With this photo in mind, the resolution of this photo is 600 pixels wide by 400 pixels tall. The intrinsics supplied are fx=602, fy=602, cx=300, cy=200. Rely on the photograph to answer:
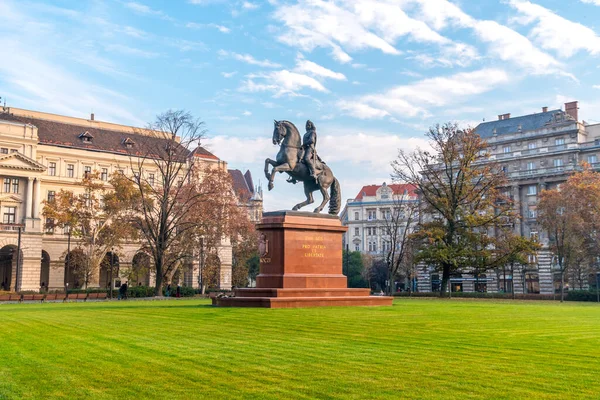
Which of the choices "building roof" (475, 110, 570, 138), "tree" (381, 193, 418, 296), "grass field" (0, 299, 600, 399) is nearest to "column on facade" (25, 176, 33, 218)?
"tree" (381, 193, 418, 296)

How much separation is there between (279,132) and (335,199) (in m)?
4.38

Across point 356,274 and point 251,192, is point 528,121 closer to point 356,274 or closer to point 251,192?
point 356,274

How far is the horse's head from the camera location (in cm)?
2602

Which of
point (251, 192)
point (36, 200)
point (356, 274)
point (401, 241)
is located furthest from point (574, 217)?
point (251, 192)

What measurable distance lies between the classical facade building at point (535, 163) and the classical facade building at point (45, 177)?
37615 millimetres

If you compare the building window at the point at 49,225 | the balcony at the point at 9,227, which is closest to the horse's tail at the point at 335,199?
the building window at the point at 49,225

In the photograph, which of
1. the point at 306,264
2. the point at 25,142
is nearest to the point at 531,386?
the point at 306,264

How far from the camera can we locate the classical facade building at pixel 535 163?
79.3 metres

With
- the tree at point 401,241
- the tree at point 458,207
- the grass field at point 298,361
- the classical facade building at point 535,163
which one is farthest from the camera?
the classical facade building at point 535,163

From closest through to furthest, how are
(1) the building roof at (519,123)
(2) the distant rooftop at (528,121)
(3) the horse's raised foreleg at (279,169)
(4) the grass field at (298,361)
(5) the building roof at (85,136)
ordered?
(4) the grass field at (298,361) < (3) the horse's raised foreleg at (279,169) < (5) the building roof at (85,136) < (2) the distant rooftop at (528,121) < (1) the building roof at (519,123)

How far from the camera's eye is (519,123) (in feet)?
297

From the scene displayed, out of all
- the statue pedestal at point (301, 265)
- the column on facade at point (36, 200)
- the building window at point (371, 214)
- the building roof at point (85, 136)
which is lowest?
the statue pedestal at point (301, 265)

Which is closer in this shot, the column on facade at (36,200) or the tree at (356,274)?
the column on facade at (36,200)

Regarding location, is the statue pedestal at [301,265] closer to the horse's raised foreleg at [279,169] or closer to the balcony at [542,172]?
the horse's raised foreleg at [279,169]
